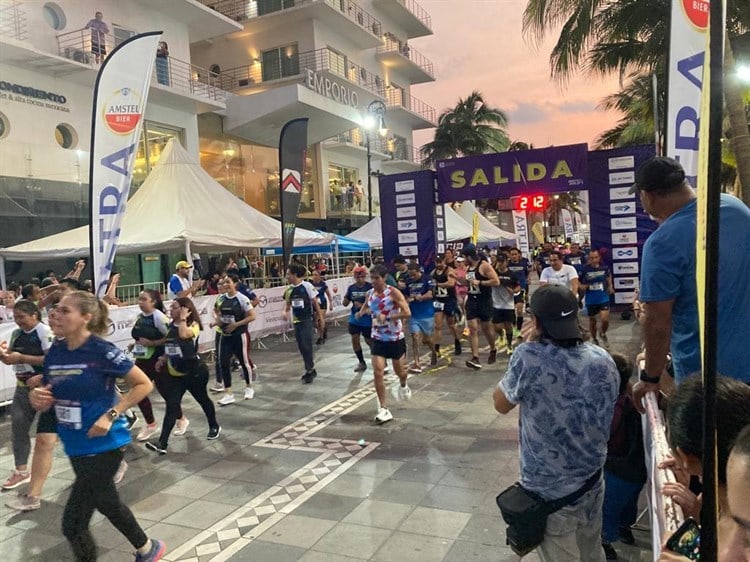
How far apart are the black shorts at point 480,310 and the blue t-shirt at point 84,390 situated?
7237 millimetres

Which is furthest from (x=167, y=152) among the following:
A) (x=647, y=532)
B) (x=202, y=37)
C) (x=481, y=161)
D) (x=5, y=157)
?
(x=647, y=532)

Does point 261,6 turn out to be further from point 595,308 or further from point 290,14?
point 595,308

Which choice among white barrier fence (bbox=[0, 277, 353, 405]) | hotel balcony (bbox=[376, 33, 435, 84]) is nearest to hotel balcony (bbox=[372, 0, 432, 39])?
hotel balcony (bbox=[376, 33, 435, 84])

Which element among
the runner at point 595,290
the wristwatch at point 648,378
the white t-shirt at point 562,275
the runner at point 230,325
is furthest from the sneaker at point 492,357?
the wristwatch at point 648,378

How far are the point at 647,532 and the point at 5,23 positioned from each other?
731 inches

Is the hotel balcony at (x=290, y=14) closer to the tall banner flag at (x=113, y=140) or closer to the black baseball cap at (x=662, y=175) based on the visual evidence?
the tall banner flag at (x=113, y=140)

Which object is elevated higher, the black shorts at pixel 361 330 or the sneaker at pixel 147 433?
the black shorts at pixel 361 330

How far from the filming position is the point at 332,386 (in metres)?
9.30

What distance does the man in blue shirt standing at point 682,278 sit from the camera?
249 centimetres

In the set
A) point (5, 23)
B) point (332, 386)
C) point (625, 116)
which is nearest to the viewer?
point (332, 386)

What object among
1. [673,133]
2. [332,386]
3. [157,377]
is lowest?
[332,386]

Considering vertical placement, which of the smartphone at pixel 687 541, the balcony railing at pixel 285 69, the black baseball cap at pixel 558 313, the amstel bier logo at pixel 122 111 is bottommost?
the smartphone at pixel 687 541

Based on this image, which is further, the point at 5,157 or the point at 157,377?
the point at 5,157

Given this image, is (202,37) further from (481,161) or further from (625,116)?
(625,116)
